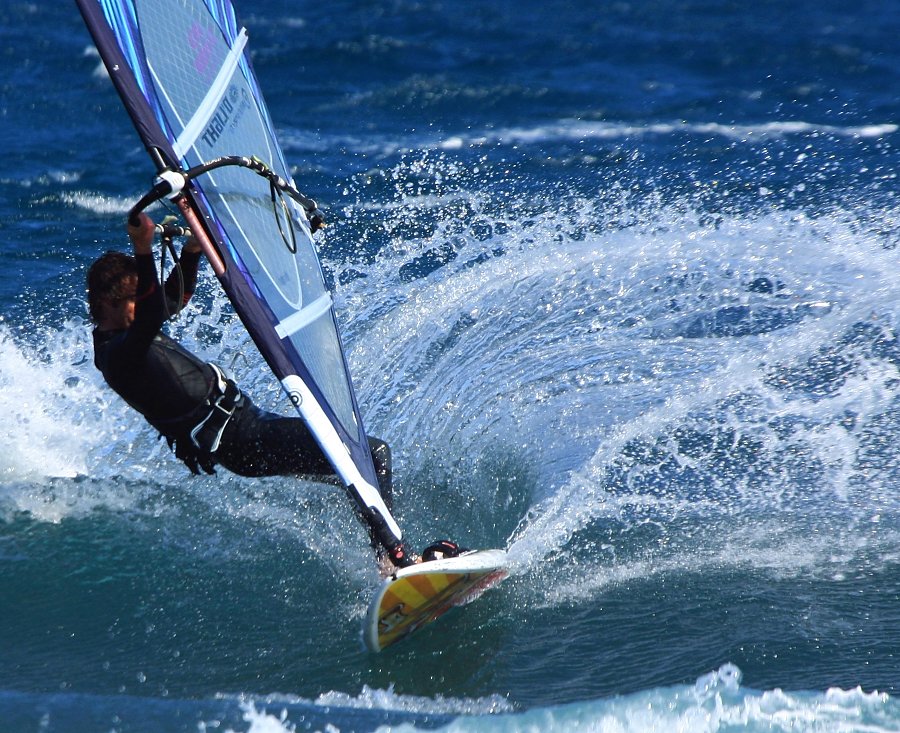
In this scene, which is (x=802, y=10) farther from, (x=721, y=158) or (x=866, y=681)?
(x=866, y=681)

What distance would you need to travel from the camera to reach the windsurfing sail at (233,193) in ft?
11.0

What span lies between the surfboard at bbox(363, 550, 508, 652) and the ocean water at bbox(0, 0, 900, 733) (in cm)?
11

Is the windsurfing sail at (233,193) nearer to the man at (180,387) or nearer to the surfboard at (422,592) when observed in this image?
the surfboard at (422,592)

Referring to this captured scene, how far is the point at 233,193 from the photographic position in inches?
148

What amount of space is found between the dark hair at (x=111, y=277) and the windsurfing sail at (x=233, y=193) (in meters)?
0.41

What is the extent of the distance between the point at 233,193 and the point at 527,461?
214 cm

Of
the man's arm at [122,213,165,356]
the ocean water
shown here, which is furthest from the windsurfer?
the ocean water

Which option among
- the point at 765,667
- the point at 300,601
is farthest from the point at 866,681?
the point at 300,601

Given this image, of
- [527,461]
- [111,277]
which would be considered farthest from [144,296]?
[527,461]

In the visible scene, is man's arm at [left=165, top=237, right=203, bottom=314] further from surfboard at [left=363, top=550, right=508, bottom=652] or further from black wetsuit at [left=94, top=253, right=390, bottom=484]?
surfboard at [left=363, top=550, right=508, bottom=652]

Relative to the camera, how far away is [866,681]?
365 cm

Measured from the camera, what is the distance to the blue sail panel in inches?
133

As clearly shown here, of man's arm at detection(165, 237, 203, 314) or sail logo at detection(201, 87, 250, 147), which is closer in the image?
sail logo at detection(201, 87, 250, 147)

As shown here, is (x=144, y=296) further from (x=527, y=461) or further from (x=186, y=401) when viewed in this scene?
(x=527, y=461)
